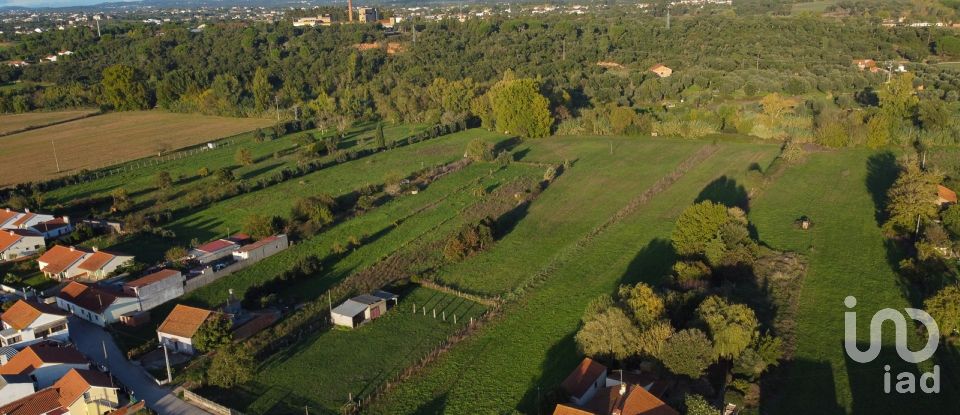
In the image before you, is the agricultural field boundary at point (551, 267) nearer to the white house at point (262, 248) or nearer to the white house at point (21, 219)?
the white house at point (262, 248)

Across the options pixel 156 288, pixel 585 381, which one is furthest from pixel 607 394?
pixel 156 288

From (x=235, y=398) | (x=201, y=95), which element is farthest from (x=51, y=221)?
(x=201, y=95)

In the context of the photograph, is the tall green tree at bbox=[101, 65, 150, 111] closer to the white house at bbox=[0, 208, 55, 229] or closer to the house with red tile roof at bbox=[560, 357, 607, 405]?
the white house at bbox=[0, 208, 55, 229]

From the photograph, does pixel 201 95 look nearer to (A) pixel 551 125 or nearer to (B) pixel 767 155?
(A) pixel 551 125

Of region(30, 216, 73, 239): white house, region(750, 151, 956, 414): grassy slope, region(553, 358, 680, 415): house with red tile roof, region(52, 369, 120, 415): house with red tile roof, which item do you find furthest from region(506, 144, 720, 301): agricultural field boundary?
region(30, 216, 73, 239): white house

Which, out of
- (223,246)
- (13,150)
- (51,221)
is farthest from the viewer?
(13,150)

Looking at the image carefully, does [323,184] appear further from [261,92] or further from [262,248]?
[261,92]

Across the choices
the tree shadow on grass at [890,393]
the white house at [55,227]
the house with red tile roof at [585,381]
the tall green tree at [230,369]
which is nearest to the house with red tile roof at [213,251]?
the white house at [55,227]
